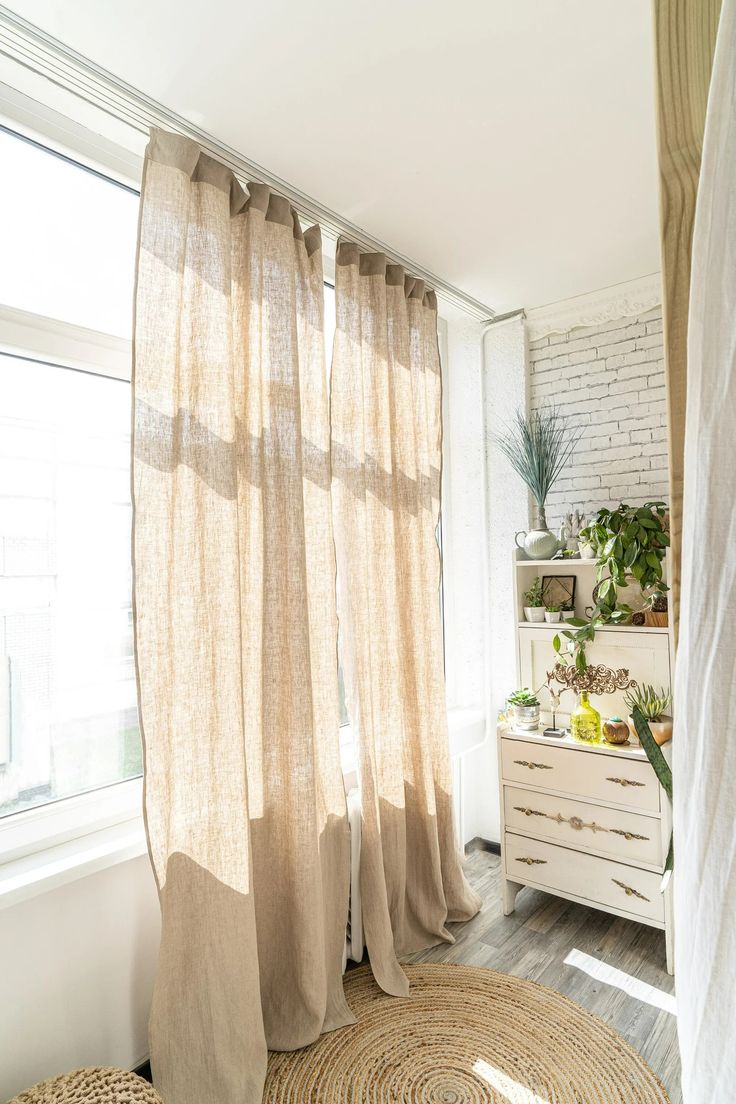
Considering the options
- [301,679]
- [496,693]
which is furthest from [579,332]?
[301,679]

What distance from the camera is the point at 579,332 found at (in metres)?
3.03

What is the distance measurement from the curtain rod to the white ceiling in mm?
27

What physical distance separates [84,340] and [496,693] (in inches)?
92.9

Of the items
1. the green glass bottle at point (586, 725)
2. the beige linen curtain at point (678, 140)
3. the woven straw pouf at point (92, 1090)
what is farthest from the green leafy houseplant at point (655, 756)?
the beige linen curtain at point (678, 140)

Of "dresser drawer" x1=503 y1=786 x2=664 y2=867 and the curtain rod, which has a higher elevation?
the curtain rod

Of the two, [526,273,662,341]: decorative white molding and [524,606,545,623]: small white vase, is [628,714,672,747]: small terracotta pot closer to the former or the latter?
[524,606,545,623]: small white vase

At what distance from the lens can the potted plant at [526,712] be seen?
8.84 feet

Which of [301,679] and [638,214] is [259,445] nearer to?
[301,679]

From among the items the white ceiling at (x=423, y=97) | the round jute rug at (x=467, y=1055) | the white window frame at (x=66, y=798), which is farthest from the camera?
the round jute rug at (x=467, y=1055)

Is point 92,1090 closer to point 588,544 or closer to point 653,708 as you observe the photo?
point 653,708

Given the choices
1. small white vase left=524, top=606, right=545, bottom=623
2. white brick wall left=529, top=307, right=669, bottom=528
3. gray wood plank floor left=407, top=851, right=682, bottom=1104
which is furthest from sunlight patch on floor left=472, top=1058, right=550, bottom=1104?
white brick wall left=529, top=307, right=669, bottom=528

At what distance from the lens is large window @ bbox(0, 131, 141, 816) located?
5.78 feet

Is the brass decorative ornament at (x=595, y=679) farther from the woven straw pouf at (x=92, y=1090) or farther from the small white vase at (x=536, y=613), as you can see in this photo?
the woven straw pouf at (x=92, y=1090)

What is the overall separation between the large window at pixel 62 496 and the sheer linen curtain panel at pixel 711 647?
1713mm
